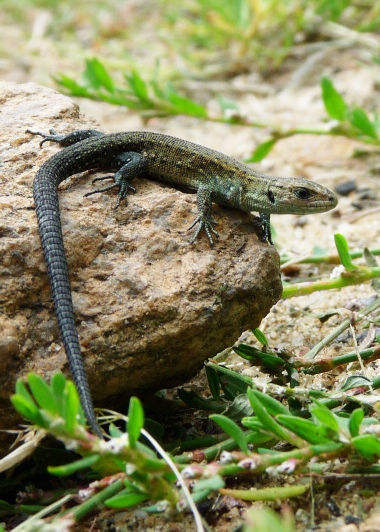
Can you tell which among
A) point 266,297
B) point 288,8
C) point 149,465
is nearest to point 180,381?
point 266,297

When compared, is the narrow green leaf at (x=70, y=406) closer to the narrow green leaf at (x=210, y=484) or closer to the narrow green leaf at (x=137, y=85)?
the narrow green leaf at (x=210, y=484)

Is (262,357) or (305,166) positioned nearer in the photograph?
(262,357)

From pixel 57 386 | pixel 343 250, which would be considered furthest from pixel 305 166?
pixel 57 386

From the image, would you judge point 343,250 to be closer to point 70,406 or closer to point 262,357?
point 262,357

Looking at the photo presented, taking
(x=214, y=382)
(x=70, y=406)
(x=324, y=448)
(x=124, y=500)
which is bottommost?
(x=214, y=382)

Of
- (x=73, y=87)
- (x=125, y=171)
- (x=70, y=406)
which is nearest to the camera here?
(x=70, y=406)

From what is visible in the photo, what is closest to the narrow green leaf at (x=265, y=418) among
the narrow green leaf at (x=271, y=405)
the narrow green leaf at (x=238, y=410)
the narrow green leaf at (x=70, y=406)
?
the narrow green leaf at (x=271, y=405)
